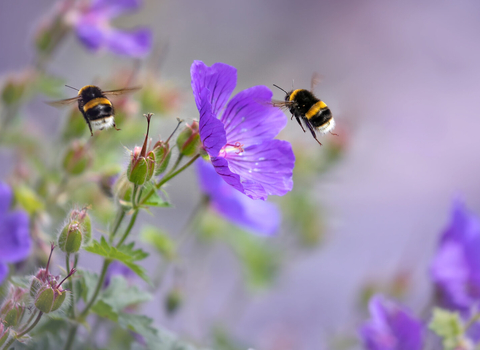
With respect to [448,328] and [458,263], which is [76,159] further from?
[458,263]

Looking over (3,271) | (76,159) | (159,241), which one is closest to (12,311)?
(3,271)

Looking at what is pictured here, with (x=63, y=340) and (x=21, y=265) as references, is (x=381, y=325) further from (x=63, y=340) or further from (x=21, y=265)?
(x=21, y=265)

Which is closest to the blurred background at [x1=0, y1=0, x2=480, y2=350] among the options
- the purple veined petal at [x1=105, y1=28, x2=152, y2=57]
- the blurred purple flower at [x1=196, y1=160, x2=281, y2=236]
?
the purple veined petal at [x1=105, y1=28, x2=152, y2=57]

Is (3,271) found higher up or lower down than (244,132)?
lower down

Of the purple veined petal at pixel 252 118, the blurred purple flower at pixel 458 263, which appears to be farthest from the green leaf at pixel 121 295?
the blurred purple flower at pixel 458 263

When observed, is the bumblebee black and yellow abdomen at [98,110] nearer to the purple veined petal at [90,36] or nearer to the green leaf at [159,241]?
the green leaf at [159,241]

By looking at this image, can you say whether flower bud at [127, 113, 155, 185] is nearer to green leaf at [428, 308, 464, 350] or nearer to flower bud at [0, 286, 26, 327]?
flower bud at [0, 286, 26, 327]
